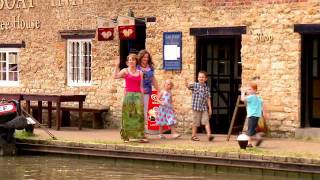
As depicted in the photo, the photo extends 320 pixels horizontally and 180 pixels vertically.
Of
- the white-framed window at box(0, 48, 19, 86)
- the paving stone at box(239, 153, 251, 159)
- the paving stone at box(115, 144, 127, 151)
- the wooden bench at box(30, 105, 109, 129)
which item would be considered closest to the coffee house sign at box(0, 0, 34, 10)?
the white-framed window at box(0, 48, 19, 86)

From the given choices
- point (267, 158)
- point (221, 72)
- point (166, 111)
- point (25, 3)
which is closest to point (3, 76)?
point (25, 3)

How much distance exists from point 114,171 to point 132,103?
2036 mm

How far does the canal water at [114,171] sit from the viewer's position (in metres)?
12.2

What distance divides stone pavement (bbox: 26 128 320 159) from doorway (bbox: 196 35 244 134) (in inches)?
55.9

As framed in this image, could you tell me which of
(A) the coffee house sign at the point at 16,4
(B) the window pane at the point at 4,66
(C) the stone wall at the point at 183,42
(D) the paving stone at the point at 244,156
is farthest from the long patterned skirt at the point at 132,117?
(B) the window pane at the point at 4,66

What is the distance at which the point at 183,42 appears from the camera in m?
17.2

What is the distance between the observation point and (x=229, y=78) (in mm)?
17656

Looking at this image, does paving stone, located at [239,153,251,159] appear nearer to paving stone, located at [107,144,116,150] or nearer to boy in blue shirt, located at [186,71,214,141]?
boy in blue shirt, located at [186,71,214,141]

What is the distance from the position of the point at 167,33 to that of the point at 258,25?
8.13 ft

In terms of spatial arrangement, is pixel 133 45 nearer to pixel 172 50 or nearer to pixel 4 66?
pixel 172 50

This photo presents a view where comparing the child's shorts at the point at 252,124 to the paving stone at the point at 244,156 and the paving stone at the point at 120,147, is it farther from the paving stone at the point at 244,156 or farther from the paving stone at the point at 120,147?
the paving stone at the point at 120,147

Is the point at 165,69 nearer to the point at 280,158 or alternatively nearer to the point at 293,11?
the point at 293,11

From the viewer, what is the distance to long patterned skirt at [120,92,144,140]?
14.5m

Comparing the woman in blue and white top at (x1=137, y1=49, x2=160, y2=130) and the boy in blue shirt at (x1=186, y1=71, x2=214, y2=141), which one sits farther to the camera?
the boy in blue shirt at (x1=186, y1=71, x2=214, y2=141)
